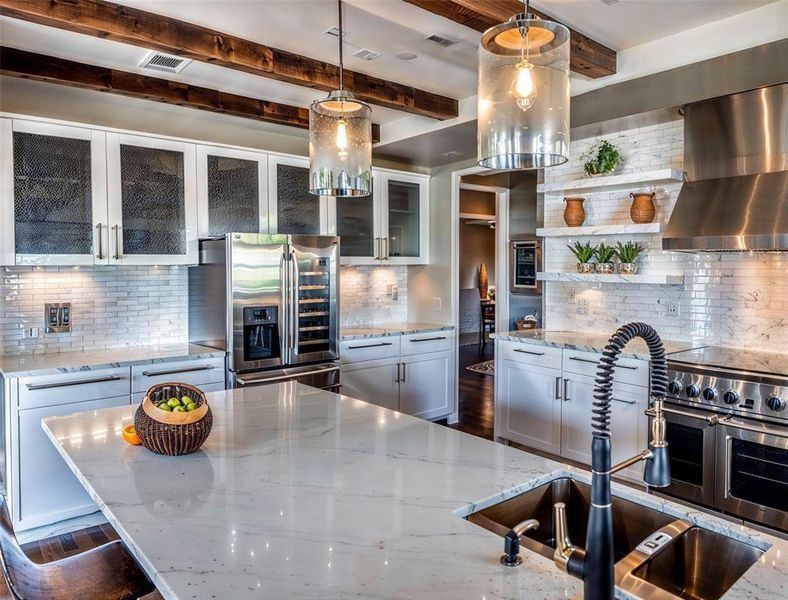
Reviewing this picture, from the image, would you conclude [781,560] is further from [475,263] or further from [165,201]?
[475,263]

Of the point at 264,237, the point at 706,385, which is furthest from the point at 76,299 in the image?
the point at 706,385

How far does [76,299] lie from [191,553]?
3196 millimetres

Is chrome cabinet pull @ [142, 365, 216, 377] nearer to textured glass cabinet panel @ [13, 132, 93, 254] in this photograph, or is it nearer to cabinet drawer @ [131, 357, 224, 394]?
cabinet drawer @ [131, 357, 224, 394]

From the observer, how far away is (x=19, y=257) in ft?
10.8

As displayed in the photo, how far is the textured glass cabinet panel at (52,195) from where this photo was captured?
3.31m

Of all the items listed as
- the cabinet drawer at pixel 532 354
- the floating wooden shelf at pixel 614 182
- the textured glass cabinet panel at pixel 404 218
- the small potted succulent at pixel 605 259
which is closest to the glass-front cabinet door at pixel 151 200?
the textured glass cabinet panel at pixel 404 218

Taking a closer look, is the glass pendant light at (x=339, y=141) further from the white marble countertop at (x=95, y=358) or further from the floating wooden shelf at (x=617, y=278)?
the floating wooden shelf at (x=617, y=278)

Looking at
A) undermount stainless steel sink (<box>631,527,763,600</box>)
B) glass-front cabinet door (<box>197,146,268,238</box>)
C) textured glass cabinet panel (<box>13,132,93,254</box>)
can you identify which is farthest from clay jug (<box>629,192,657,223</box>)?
textured glass cabinet panel (<box>13,132,93,254</box>)

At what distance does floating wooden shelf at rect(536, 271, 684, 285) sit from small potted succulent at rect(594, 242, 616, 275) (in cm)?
7

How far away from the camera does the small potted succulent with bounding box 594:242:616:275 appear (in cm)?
406

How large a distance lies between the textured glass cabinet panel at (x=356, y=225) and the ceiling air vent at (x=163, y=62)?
1709 mm

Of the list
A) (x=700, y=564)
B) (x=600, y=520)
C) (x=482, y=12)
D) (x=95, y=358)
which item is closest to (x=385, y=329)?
(x=95, y=358)

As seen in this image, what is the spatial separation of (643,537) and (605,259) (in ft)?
9.71

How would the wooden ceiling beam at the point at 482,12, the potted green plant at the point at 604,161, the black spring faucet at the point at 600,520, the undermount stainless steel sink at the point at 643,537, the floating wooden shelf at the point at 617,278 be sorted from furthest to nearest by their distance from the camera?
1. the potted green plant at the point at 604,161
2. the floating wooden shelf at the point at 617,278
3. the wooden ceiling beam at the point at 482,12
4. the undermount stainless steel sink at the point at 643,537
5. the black spring faucet at the point at 600,520
